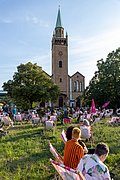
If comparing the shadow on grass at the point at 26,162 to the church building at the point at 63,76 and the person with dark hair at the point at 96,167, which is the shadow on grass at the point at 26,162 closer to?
the person with dark hair at the point at 96,167

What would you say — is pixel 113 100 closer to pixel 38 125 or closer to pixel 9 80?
pixel 9 80

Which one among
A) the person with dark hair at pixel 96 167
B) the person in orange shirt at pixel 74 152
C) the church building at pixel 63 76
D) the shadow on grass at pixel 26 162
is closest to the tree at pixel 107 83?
the church building at pixel 63 76

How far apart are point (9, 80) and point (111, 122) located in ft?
125

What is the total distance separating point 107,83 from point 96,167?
43.5 m

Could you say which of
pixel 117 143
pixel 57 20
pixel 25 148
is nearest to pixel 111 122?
pixel 117 143

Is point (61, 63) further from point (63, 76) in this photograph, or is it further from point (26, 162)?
point (26, 162)

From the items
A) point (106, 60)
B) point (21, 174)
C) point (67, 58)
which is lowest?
point (21, 174)

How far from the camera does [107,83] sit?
47156 mm

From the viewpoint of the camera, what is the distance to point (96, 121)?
20984 mm

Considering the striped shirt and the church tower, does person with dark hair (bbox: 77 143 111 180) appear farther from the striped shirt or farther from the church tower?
the church tower

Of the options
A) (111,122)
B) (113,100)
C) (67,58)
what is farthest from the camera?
(67,58)

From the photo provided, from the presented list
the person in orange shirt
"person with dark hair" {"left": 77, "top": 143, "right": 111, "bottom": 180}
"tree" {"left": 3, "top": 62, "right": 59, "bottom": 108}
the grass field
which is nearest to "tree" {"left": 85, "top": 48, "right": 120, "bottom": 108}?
"tree" {"left": 3, "top": 62, "right": 59, "bottom": 108}

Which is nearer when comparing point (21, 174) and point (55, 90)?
point (21, 174)

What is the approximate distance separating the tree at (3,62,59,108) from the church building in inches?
793
